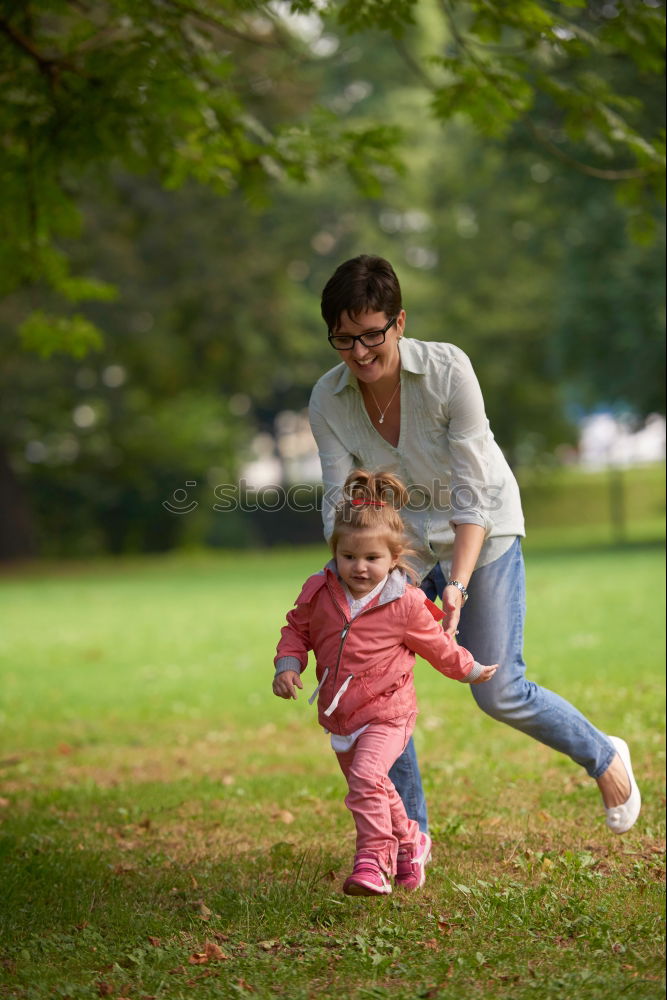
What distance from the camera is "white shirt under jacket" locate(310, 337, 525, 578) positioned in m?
4.46

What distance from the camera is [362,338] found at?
169 inches

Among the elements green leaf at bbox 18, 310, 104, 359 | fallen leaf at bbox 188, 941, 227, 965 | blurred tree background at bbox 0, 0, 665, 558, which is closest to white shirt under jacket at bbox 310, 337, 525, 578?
fallen leaf at bbox 188, 941, 227, 965

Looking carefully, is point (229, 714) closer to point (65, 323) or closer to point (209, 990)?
point (65, 323)

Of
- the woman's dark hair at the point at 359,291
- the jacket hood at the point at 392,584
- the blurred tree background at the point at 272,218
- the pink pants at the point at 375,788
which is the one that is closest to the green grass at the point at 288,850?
the pink pants at the point at 375,788

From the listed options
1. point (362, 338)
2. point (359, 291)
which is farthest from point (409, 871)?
point (359, 291)

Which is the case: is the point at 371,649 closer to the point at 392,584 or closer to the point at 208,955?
the point at 392,584

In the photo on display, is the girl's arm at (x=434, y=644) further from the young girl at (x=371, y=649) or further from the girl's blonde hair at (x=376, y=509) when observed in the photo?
the girl's blonde hair at (x=376, y=509)

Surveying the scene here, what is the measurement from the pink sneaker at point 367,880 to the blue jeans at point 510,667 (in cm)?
74

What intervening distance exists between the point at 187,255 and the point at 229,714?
68.7ft

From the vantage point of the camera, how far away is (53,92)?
6941 millimetres

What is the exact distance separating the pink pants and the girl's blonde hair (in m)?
0.57

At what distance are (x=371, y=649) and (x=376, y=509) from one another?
49cm

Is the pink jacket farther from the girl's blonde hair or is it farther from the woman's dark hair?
the woman's dark hair

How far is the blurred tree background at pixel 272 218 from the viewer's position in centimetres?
684
